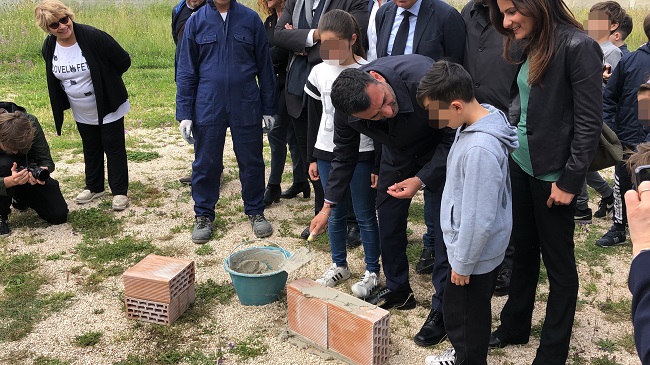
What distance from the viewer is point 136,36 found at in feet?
42.4

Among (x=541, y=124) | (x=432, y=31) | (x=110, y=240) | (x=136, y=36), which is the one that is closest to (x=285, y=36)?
(x=432, y=31)

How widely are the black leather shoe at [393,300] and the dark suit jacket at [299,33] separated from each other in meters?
1.61

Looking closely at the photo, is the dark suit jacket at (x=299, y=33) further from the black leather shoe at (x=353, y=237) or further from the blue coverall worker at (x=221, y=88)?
the black leather shoe at (x=353, y=237)

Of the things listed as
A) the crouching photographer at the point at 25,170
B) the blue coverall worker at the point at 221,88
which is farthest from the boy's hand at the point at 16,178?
the blue coverall worker at the point at 221,88

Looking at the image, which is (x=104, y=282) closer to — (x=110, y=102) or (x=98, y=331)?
(x=98, y=331)

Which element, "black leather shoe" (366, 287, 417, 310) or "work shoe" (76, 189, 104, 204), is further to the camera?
"work shoe" (76, 189, 104, 204)

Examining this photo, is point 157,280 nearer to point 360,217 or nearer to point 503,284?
point 360,217

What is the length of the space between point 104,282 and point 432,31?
2.76m

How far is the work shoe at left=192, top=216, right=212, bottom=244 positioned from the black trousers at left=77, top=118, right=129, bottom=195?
1.02 metres

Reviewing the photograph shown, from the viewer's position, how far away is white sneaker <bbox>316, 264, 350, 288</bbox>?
4.03 meters

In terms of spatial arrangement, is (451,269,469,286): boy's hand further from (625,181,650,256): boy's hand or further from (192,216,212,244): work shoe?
(192,216,212,244): work shoe

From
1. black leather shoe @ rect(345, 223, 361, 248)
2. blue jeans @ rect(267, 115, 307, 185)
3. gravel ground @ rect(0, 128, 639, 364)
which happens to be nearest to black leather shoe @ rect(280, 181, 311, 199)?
blue jeans @ rect(267, 115, 307, 185)

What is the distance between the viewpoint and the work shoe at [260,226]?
15.8ft

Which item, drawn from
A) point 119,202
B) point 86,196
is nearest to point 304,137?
point 119,202
